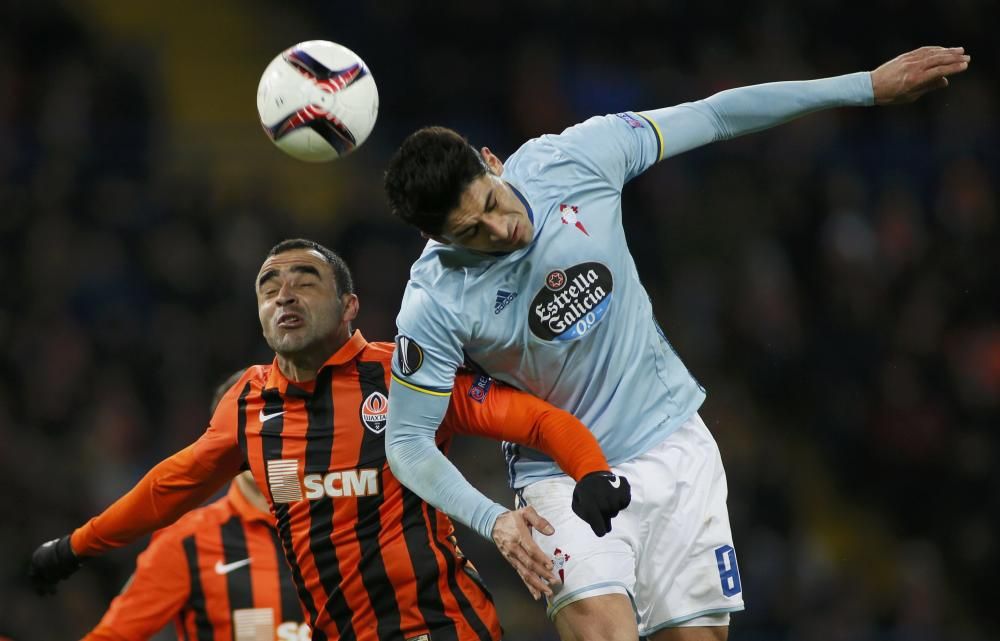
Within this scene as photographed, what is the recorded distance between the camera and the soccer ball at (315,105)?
4.13 metres

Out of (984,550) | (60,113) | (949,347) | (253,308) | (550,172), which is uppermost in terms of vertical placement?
(60,113)

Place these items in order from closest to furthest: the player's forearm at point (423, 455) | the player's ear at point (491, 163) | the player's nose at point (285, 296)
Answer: the player's forearm at point (423, 455), the player's ear at point (491, 163), the player's nose at point (285, 296)

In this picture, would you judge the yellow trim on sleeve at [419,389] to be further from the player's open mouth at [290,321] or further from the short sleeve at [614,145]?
the short sleeve at [614,145]

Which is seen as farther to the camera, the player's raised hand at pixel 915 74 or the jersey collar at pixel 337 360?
the jersey collar at pixel 337 360

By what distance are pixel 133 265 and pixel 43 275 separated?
21.1 inches

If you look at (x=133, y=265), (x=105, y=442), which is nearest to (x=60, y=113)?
(x=133, y=265)

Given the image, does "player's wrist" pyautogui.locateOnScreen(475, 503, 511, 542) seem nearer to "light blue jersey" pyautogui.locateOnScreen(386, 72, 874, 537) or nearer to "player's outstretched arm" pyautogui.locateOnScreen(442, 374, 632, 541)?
"light blue jersey" pyautogui.locateOnScreen(386, 72, 874, 537)

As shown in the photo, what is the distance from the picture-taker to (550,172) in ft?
13.3

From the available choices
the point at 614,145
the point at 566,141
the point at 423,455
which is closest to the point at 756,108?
the point at 614,145

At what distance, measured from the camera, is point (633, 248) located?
9531 mm

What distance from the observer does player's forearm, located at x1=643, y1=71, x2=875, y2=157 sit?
415 cm

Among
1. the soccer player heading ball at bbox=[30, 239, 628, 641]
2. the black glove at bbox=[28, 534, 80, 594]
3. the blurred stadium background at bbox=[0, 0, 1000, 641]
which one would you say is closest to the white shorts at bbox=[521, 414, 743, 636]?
the soccer player heading ball at bbox=[30, 239, 628, 641]

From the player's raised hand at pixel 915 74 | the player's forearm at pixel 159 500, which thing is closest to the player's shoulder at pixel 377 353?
the player's forearm at pixel 159 500

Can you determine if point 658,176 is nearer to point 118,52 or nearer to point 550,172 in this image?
point 118,52
